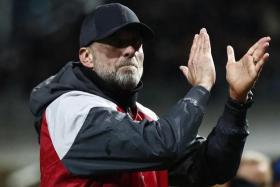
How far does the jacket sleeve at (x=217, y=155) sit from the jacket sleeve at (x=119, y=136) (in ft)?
0.92

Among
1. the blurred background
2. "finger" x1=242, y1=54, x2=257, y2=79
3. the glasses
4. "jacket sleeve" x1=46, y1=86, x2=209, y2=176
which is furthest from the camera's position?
the blurred background

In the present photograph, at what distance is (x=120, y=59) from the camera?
3.62m

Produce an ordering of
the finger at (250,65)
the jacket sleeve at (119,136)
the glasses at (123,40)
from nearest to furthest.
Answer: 1. the jacket sleeve at (119,136)
2. the finger at (250,65)
3. the glasses at (123,40)

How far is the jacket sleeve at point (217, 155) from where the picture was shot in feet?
12.1

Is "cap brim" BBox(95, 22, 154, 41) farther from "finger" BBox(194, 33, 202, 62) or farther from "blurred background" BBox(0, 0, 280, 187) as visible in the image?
"blurred background" BBox(0, 0, 280, 187)

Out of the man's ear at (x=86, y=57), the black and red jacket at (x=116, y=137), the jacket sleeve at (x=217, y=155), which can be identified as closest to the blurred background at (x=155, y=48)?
the jacket sleeve at (x=217, y=155)

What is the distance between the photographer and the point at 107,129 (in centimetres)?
340

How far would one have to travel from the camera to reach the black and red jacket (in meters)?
3.37

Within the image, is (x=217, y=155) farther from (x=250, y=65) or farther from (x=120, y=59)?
(x=120, y=59)

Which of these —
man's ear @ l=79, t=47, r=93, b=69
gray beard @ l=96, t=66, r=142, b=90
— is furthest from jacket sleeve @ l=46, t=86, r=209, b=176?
man's ear @ l=79, t=47, r=93, b=69

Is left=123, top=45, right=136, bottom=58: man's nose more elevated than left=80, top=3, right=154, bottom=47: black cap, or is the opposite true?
left=80, top=3, right=154, bottom=47: black cap

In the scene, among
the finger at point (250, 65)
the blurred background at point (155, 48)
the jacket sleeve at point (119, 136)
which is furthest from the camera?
the blurred background at point (155, 48)

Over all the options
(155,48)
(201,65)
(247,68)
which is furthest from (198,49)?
(155,48)

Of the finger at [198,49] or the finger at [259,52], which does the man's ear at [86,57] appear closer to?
the finger at [198,49]
